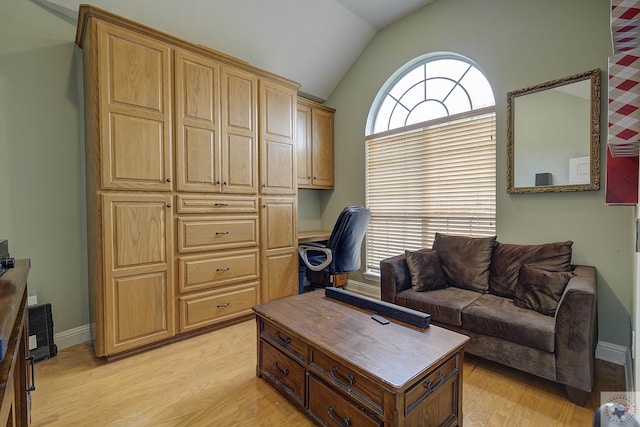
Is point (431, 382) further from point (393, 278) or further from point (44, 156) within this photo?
point (44, 156)

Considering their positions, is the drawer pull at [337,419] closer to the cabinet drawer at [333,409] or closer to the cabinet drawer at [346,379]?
the cabinet drawer at [333,409]

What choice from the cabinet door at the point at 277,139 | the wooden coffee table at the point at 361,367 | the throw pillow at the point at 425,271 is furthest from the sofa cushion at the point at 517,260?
the cabinet door at the point at 277,139

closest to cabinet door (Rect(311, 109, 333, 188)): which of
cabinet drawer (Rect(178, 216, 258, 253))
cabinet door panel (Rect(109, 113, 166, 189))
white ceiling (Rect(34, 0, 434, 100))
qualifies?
white ceiling (Rect(34, 0, 434, 100))

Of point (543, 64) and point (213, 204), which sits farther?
point (213, 204)

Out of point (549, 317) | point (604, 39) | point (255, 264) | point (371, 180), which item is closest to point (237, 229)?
point (255, 264)

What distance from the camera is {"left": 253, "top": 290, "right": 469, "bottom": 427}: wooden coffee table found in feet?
3.77

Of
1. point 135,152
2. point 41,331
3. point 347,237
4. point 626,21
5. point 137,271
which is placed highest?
point 626,21

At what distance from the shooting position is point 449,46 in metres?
2.86

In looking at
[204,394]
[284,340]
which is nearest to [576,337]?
[284,340]

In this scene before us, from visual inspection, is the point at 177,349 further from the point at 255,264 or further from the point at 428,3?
the point at 428,3

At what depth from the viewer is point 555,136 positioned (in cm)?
227

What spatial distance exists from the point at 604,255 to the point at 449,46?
7.32 feet

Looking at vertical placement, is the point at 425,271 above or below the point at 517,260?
below

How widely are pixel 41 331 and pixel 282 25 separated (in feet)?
11.0
